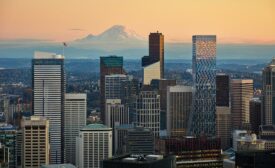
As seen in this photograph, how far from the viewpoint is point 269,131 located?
16250 millimetres

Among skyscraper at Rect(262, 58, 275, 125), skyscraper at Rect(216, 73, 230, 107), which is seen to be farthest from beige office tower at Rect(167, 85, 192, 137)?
skyscraper at Rect(262, 58, 275, 125)

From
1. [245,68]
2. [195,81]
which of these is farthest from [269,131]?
[195,81]

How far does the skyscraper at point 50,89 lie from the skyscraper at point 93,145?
916 mm

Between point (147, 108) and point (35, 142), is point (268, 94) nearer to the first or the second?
point (147, 108)

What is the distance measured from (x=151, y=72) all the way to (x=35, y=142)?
556cm

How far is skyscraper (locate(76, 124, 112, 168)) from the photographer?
44.0 feet

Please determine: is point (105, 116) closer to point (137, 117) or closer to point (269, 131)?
point (137, 117)

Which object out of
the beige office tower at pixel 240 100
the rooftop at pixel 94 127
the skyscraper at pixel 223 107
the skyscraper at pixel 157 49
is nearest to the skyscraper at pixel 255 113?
the beige office tower at pixel 240 100

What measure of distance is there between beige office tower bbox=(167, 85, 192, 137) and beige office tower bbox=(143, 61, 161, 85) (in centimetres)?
53

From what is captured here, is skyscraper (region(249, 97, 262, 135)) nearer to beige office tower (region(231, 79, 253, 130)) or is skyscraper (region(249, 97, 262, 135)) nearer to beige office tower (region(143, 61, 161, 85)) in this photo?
beige office tower (region(231, 79, 253, 130))

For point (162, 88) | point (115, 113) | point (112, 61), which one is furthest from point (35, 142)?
point (162, 88)

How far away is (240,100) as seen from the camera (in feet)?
61.3

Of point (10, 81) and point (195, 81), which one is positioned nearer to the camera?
point (10, 81)

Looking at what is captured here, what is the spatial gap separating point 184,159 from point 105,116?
721 cm
